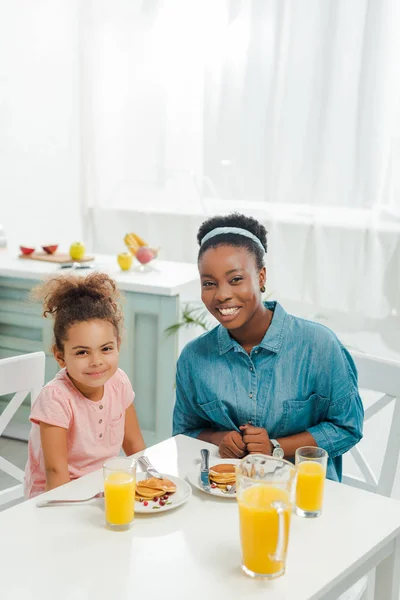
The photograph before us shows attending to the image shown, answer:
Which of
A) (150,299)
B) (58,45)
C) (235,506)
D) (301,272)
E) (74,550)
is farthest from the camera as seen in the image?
(58,45)

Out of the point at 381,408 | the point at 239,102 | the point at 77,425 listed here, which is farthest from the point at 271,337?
the point at 239,102

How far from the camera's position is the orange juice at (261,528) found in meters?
1.01

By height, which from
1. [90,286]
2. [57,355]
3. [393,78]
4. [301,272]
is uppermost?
[393,78]

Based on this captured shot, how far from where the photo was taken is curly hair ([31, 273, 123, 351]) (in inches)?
62.0

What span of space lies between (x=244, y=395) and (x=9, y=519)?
1.91 ft

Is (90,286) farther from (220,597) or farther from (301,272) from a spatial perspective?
(301,272)

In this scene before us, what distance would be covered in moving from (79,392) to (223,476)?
435 millimetres

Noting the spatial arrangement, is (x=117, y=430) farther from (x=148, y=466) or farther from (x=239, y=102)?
(x=239, y=102)

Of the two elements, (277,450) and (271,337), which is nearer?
(277,450)

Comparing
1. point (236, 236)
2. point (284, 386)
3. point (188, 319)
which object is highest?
point (236, 236)

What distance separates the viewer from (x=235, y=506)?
Result: 123cm

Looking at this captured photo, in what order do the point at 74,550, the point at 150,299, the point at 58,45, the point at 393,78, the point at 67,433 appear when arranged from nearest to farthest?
the point at 74,550 < the point at 67,433 < the point at 150,299 < the point at 393,78 < the point at 58,45

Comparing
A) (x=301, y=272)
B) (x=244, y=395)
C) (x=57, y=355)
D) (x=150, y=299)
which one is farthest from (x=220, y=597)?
(x=301, y=272)

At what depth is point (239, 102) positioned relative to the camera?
3.46 metres
